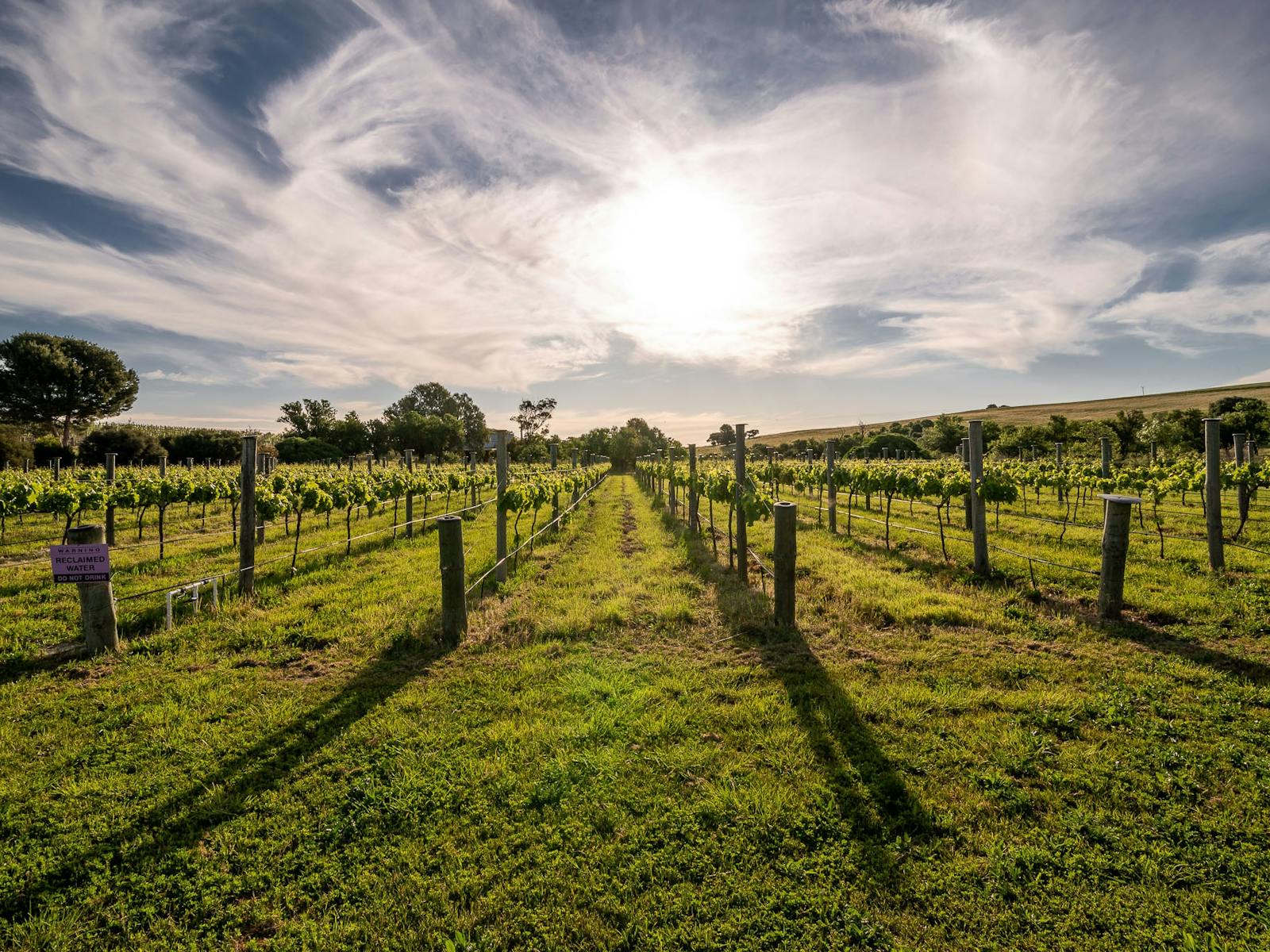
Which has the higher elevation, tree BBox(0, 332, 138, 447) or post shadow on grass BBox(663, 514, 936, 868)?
tree BBox(0, 332, 138, 447)

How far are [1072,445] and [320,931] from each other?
50789 mm

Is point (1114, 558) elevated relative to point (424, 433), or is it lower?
lower

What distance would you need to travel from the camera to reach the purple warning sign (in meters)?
5.55

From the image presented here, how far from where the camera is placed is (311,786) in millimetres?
3721

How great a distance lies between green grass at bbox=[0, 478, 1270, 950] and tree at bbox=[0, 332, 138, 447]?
63.3 meters

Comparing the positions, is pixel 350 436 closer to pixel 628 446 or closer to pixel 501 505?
pixel 628 446

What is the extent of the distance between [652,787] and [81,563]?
6.74 metres

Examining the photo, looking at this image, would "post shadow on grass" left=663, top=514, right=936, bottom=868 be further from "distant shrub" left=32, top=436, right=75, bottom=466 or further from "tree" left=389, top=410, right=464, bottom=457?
"tree" left=389, top=410, right=464, bottom=457

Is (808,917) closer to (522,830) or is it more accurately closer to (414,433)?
(522,830)

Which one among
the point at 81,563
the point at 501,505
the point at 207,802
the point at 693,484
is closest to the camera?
the point at 207,802

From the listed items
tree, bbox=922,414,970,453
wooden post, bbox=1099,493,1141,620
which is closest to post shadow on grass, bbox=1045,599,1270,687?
wooden post, bbox=1099,493,1141,620

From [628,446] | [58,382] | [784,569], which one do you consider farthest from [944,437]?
[58,382]

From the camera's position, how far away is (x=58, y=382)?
47438 mm

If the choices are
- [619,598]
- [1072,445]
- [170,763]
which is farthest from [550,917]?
[1072,445]
